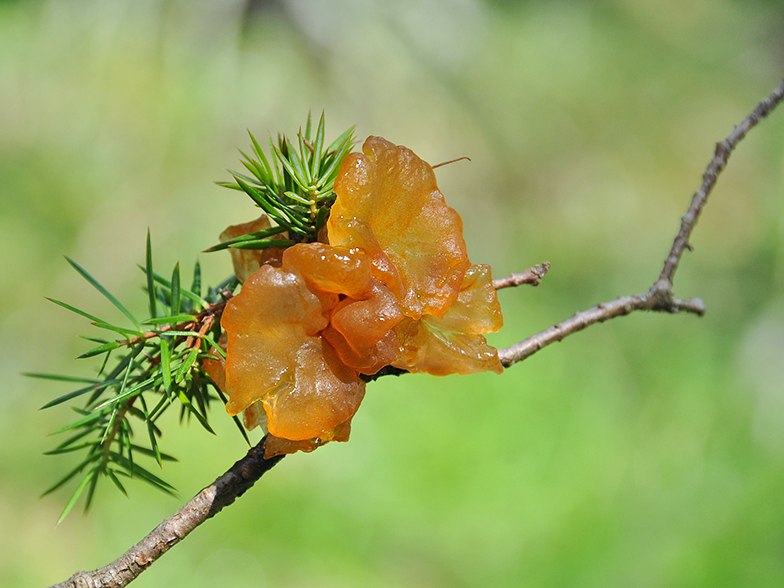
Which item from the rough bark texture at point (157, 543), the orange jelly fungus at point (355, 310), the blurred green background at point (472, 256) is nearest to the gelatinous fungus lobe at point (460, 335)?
the orange jelly fungus at point (355, 310)

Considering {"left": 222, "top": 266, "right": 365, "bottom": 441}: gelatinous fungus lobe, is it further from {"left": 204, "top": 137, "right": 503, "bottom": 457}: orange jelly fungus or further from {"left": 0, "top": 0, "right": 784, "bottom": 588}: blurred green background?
{"left": 0, "top": 0, "right": 784, "bottom": 588}: blurred green background

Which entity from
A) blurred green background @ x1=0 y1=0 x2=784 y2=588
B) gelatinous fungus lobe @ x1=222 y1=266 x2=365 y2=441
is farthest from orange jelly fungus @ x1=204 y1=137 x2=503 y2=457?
blurred green background @ x1=0 y1=0 x2=784 y2=588

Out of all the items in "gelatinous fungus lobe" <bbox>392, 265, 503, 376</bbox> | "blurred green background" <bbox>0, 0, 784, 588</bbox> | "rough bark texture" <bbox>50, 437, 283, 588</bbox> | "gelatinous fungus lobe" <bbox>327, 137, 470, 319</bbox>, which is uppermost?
"blurred green background" <bbox>0, 0, 784, 588</bbox>

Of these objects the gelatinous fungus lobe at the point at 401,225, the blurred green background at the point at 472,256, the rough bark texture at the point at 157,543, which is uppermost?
the blurred green background at the point at 472,256

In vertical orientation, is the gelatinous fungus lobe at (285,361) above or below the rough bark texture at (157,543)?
above

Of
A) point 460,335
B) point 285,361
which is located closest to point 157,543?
point 285,361

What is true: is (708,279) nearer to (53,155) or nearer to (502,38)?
(502,38)

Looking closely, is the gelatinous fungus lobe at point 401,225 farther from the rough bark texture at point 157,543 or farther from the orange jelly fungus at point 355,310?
the rough bark texture at point 157,543

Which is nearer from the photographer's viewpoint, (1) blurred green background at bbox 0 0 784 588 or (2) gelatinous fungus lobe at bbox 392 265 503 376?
(2) gelatinous fungus lobe at bbox 392 265 503 376
